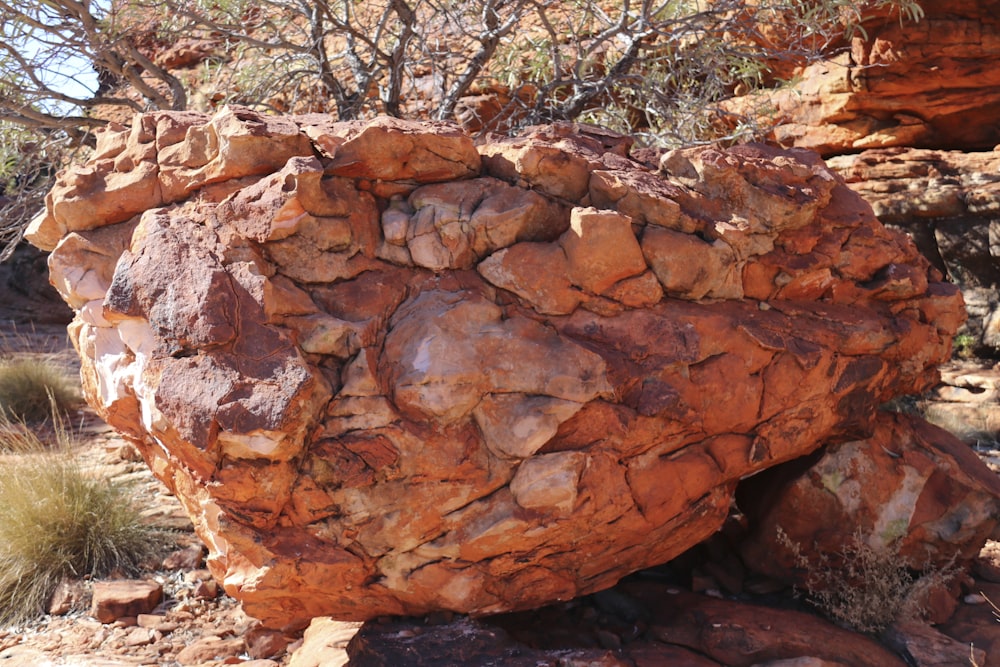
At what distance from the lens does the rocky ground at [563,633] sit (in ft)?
9.58

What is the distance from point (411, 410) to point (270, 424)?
0.45 m

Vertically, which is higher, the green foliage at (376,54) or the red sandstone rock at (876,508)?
the green foliage at (376,54)

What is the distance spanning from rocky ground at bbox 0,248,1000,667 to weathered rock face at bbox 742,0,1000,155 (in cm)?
507

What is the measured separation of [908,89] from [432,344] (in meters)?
6.96

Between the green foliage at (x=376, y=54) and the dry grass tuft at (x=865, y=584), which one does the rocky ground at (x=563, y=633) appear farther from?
the green foliage at (x=376, y=54)

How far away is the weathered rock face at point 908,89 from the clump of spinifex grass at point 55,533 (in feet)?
20.5

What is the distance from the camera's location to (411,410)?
273 cm

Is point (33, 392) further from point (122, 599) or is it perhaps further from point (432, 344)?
point (432, 344)

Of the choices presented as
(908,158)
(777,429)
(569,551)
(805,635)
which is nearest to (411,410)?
(569,551)

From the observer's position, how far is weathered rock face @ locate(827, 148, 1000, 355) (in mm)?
7598

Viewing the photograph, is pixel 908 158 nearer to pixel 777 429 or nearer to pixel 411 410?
pixel 777 429

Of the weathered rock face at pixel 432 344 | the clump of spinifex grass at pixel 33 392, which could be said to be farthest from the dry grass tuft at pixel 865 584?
the clump of spinifex grass at pixel 33 392

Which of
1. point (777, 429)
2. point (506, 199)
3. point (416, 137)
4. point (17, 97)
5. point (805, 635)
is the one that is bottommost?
point (805, 635)

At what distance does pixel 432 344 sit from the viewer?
2.74m
